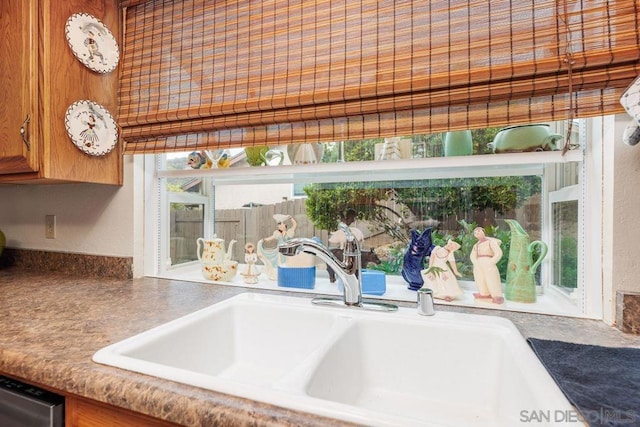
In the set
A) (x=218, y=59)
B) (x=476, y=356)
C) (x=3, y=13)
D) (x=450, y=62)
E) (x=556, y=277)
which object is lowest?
(x=476, y=356)

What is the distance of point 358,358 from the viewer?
853mm

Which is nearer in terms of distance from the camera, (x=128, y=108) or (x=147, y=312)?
(x=147, y=312)

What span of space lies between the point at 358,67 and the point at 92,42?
3.51ft

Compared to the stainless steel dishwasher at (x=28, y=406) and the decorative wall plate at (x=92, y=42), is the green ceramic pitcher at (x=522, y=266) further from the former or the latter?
the decorative wall plate at (x=92, y=42)

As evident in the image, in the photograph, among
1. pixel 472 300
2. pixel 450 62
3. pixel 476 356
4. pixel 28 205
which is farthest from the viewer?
pixel 28 205

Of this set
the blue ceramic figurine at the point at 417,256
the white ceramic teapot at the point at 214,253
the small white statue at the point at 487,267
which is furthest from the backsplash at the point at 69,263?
the small white statue at the point at 487,267

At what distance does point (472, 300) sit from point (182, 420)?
88cm

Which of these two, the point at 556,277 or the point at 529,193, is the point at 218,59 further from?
the point at 556,277

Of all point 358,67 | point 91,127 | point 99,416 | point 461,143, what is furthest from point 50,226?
point 461,143

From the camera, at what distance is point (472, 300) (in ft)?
3.43

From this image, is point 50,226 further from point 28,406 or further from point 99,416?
point 99,416

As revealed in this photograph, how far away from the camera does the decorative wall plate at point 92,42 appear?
1224 mm

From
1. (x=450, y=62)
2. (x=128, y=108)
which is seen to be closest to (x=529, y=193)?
(x=450, y=62)

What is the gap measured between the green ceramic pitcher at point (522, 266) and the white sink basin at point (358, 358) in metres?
0.22
